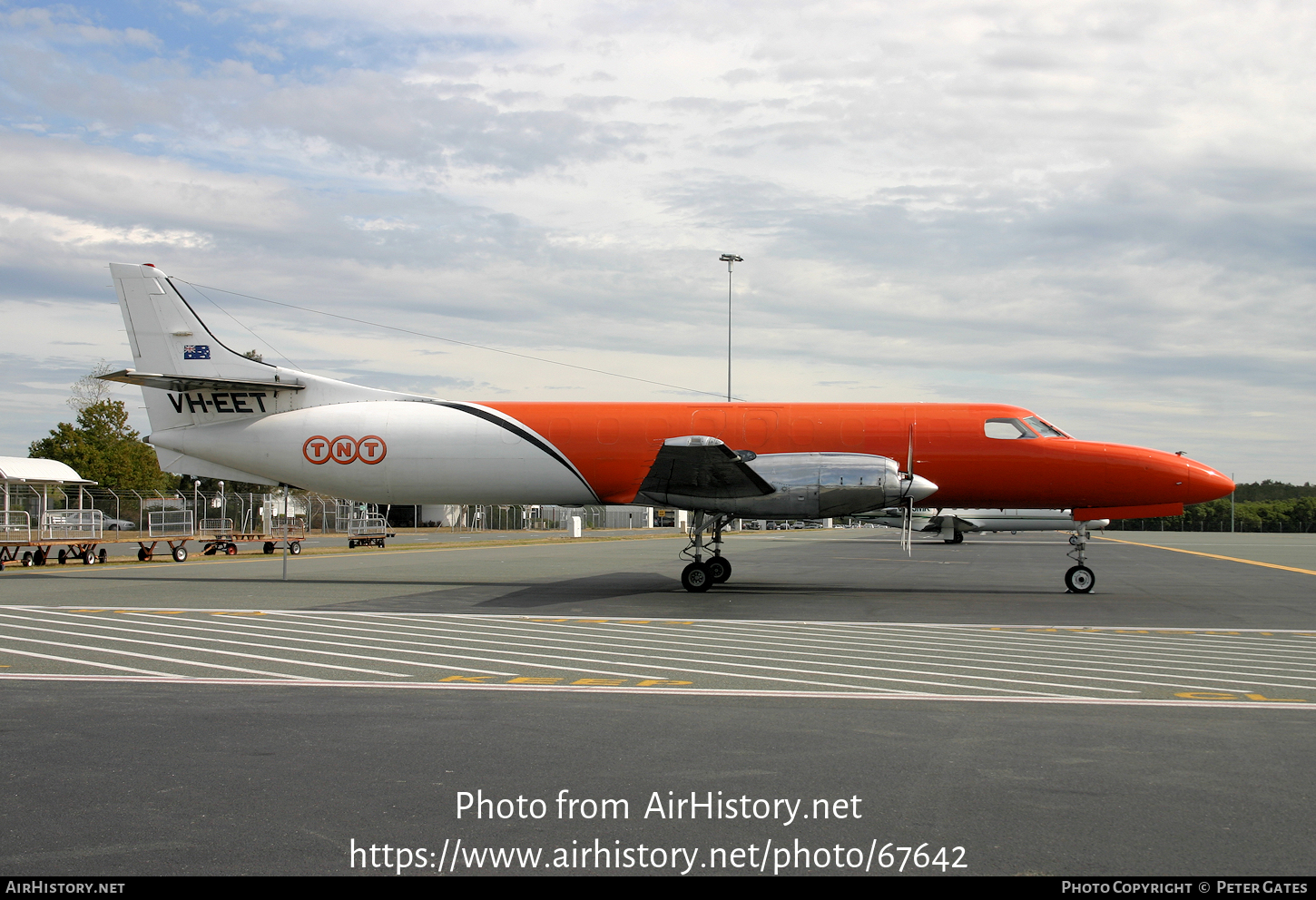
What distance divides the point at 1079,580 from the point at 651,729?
14.9 meters

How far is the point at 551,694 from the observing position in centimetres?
846

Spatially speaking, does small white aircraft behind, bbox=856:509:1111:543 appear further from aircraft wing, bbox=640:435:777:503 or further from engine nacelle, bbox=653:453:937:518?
aircraft wing, bbox=640:435:777:503

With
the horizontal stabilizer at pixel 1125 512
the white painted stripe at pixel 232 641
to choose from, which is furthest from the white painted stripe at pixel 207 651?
the horizontal stabilizer at pixel 1125 512

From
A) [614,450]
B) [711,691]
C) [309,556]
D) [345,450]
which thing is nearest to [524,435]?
[614,450]

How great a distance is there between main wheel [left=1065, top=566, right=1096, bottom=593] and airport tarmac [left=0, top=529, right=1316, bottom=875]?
3170 millimetres

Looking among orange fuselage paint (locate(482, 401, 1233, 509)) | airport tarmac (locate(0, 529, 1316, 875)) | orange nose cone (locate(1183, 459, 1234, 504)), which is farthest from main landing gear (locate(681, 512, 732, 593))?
orange nose cone (locate(1183, 459, 1234, 504))

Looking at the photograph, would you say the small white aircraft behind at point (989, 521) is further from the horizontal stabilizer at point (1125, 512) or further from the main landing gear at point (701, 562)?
the main landing gear at point (701, 562)

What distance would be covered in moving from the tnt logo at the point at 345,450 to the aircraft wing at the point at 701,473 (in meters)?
6.16

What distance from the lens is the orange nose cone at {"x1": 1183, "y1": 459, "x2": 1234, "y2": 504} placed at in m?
18.9

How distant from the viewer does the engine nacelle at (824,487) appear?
17297 millimetres

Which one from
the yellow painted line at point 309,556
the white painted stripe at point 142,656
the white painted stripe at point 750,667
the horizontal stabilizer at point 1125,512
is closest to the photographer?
the white painted stripe at point 750,667

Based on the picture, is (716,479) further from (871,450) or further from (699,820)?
(699,820)
